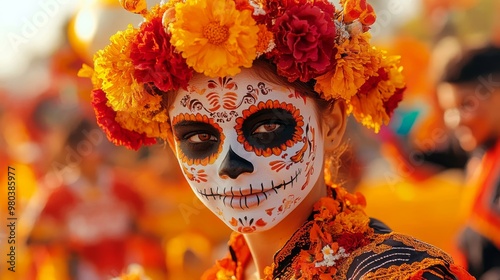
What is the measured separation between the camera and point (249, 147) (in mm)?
2670

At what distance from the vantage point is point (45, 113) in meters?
8.13

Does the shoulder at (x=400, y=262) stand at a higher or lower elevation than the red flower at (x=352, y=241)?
lower

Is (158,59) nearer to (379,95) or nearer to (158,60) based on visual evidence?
(158,60)

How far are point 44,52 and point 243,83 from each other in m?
5.49

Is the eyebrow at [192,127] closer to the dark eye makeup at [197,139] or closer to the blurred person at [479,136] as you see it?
the dark eye makeup at [197,139]

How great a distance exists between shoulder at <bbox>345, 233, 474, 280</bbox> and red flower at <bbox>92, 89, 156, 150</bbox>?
98 cm

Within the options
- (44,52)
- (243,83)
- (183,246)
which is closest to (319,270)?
(243,83)

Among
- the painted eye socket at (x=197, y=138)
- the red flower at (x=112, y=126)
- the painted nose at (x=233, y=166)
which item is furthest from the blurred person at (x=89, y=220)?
the painted nose at (x=233, y=166)

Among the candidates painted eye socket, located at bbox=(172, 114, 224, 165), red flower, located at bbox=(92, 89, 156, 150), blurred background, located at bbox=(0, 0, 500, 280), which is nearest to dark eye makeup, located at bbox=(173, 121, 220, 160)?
painted eye socket, located at bbox=(172, 114, 224, 165)

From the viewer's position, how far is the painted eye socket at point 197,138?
8.90 ft

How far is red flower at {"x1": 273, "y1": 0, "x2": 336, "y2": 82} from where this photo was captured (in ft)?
8.51

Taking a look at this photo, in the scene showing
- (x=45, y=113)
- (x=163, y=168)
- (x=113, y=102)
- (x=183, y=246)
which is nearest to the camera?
(x=113, y=102)

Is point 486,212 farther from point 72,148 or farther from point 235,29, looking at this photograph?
point 235,29

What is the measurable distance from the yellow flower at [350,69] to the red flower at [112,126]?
764 millimetres
